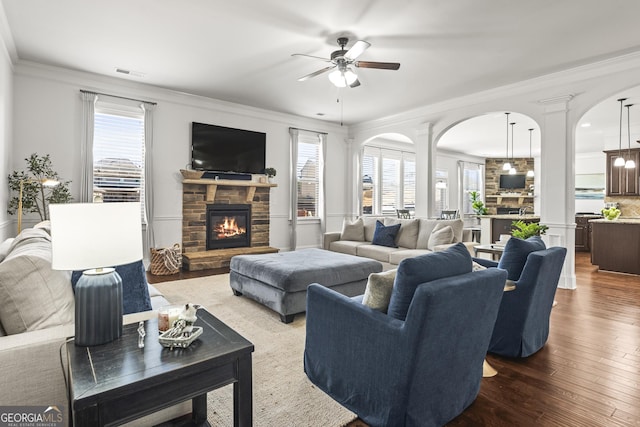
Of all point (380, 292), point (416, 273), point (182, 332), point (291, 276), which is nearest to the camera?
point (182, 332)

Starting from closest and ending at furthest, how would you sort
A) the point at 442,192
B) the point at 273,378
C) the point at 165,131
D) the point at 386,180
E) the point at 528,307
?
the point at 273,378 → the point at 528,307 → the point at 165,131 → the point at 386,180 → the point at 442,192

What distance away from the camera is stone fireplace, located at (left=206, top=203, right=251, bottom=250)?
19.9 ft

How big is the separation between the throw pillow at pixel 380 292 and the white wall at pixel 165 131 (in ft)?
15.4

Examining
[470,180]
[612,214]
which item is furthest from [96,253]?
[470,180]

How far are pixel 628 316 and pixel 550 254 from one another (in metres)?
1.97

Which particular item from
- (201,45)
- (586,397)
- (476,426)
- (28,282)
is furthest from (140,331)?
(201,45)

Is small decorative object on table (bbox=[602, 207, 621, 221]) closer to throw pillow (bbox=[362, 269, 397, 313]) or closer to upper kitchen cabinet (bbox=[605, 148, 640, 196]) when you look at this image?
upper kitchen cabinet (bbox=[605, 148, 640, 196])

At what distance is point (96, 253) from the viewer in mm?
1288

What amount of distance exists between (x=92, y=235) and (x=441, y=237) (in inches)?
168

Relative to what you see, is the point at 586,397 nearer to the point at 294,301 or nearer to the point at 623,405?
the point at 623,405

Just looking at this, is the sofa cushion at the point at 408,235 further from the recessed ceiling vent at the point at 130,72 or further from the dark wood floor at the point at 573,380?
the recessed ceiling vent at the point at 130,72

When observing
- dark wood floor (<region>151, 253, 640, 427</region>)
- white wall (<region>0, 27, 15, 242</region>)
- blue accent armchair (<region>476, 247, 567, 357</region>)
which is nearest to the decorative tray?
dark wood floor (<region>151, 253, 640, 427</region>)

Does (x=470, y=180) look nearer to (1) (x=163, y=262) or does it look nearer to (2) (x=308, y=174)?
(2) (x=308, y=174)

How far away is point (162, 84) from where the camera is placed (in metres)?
5.20
